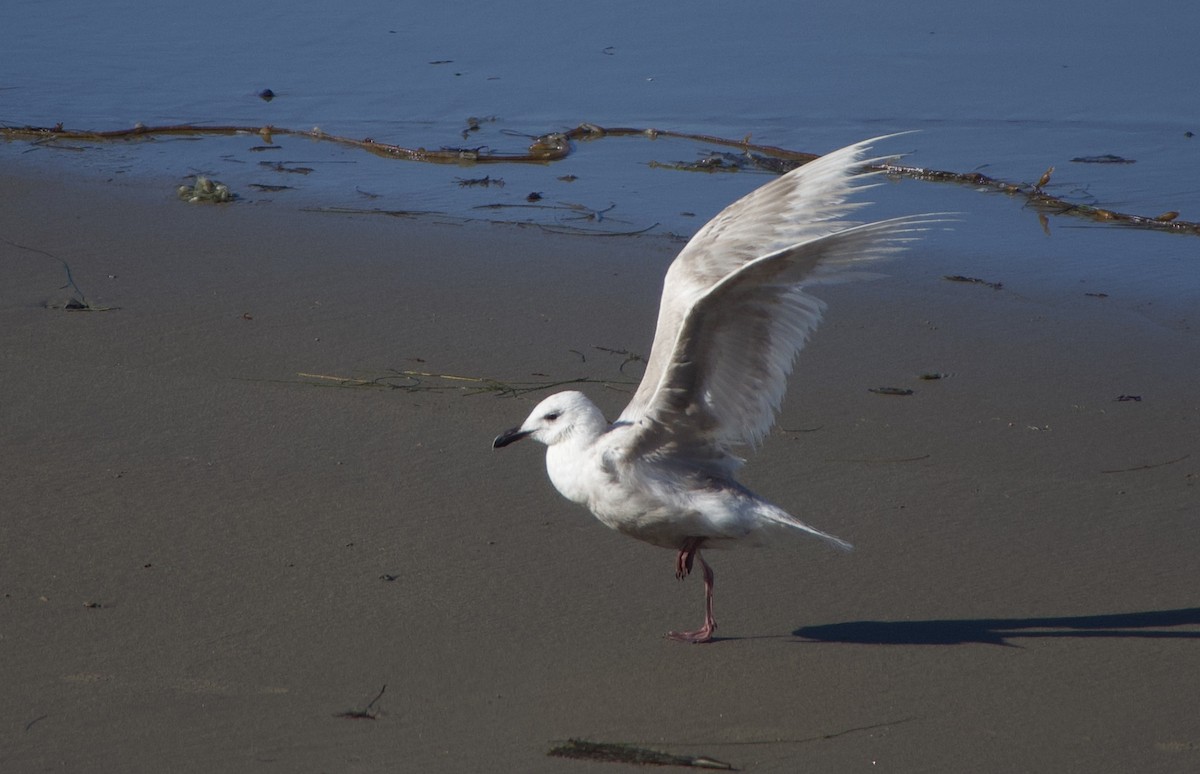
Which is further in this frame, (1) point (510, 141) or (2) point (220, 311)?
(1) point (510, 141)

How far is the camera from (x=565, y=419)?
4.79 meters

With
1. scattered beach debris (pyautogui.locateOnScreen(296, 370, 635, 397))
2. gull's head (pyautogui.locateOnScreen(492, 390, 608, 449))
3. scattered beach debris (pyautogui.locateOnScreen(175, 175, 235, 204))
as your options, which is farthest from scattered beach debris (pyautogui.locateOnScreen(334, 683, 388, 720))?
scattered beach debris (pyautogui.locateOnScreen(175, 175, 235, 204))

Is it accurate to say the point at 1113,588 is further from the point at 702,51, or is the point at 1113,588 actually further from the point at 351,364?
the point at 702,51

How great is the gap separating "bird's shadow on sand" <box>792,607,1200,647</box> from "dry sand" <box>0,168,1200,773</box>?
0.02 meters

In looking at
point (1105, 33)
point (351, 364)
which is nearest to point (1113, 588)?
point (351, 364)

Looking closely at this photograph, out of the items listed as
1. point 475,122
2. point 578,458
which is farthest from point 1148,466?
point 475,122

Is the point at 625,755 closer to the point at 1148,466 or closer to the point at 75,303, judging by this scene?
the point at 1148,466

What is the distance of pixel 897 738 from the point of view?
3.81 metres

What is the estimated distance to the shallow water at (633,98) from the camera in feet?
30.2

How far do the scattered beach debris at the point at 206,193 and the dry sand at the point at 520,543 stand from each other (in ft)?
3.55

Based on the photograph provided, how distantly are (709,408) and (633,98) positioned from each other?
7.68 m

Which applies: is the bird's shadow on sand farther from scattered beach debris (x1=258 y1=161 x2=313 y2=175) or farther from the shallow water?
scattered beach debris (x1=258 y1=161 x2=313 y2=175)

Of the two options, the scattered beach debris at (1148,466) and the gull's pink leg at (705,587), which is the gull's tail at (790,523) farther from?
the scattered beach debris at (1148,466)

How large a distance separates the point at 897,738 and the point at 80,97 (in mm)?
9609
